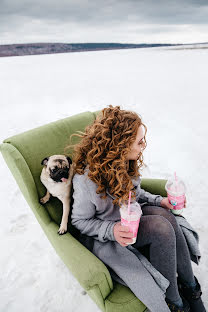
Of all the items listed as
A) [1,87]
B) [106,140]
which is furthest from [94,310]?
[1,87]

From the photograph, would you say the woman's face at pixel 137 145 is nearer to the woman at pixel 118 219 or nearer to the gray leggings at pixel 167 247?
the woman at pixel 118 219

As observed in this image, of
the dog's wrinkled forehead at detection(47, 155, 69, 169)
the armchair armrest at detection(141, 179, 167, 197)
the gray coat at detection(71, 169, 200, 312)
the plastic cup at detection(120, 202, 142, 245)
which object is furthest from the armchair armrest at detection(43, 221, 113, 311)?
the armchair armrest at detection(141, 179, 167, 197)

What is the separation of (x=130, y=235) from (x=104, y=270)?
9.2 inches

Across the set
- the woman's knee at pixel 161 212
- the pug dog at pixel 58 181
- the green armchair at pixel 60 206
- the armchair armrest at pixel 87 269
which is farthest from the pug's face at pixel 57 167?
the woman's knee at pixel 161 212

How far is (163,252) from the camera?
1.36m

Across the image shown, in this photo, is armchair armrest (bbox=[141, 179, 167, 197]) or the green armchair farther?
armchair armrest (bbox=[141, 179, 167, 197])

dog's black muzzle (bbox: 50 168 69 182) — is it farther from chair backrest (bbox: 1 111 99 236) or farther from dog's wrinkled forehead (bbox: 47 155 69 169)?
chair backrest (bbox: 1 111 99 236)

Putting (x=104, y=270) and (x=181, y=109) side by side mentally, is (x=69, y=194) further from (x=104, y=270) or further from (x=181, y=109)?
(x=181, y=109)

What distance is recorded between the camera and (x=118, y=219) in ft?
4.96

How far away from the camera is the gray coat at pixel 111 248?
1230 millimetres

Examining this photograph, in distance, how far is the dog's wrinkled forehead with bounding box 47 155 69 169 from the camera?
1527mm

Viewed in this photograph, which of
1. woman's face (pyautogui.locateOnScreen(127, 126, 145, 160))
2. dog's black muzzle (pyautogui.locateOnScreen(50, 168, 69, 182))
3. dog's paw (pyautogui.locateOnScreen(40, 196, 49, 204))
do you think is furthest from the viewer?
dog's paw (pyautogui.locateOnScreen(40, 196, 49, 204))

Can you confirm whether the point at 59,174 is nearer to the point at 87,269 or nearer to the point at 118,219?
the point at 118,219

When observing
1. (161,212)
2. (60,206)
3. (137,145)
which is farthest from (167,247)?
(60,206)
